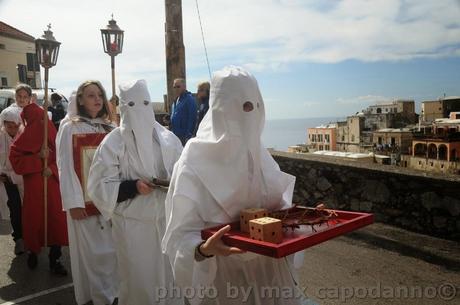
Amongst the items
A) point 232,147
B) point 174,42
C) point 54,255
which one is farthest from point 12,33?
point 232,147

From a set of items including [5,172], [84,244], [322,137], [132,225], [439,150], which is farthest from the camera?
[322,137]

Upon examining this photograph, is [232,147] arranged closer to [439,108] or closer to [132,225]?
[132,225]

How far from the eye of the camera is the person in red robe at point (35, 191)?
5.06 meters

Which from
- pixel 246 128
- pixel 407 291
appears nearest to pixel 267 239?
pixel 246 128

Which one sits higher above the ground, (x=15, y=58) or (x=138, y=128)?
(x=15, y=58)

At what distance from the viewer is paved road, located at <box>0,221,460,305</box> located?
154 inches

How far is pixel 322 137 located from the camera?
70.8 m

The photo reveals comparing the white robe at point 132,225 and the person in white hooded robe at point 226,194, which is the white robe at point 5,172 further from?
the person in white hooded robe at point 226,194

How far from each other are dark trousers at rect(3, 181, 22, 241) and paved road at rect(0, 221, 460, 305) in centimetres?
39

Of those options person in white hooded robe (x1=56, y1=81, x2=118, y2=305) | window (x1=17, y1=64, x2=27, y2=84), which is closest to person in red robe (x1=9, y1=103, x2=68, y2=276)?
person in white hooded robe (x1=56, y1=81, x2=118, y2=305)

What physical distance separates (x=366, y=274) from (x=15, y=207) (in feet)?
16.0

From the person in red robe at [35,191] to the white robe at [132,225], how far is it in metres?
1.94

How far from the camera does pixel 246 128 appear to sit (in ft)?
7.11

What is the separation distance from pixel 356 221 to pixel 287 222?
0.34 metres
